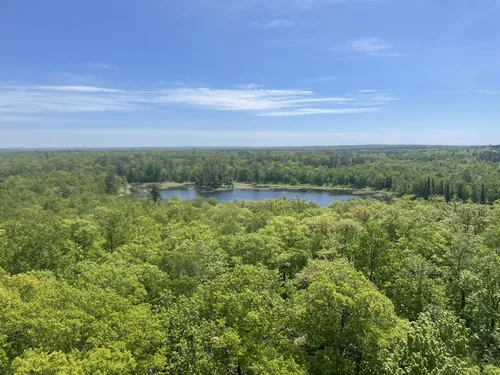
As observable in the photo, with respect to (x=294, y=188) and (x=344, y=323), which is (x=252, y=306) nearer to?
(x=344, y=323)

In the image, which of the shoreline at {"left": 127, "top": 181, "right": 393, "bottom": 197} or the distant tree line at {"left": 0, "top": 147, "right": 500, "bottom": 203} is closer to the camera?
the distant tree line at {"left": 0, "top": 147, "right": 500, "bottom": 203}

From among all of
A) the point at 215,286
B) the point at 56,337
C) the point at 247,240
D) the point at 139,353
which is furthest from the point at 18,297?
the point at 247,240

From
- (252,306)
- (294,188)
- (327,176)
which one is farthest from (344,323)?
(327,176)

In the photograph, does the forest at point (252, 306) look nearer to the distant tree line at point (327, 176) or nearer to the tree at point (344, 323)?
the tree at point (344, 323)

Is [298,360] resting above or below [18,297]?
below

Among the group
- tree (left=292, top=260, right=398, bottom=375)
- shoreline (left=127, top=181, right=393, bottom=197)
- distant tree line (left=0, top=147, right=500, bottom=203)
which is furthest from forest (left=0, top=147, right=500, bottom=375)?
shoreline (left=127, top=181, right=393, bottom=197)

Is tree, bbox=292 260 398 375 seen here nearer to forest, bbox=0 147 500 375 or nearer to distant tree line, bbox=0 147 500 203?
forest, bbox=0 147 500 375

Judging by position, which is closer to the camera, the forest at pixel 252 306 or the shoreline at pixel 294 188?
the forest at pixel 252 306

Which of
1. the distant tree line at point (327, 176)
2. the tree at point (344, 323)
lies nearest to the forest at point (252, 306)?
the tree at point (344, 323)

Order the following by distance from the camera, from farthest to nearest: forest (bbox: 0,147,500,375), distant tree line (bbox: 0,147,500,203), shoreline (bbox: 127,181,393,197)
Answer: shoreline (bbox: 127,181,393,197), distant tree line (bbox: 0,147,500,203), forest (bbox: 0,147,500,375)

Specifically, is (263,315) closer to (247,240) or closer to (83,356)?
(83,356)

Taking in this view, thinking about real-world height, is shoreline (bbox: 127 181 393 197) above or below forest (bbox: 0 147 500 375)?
below
